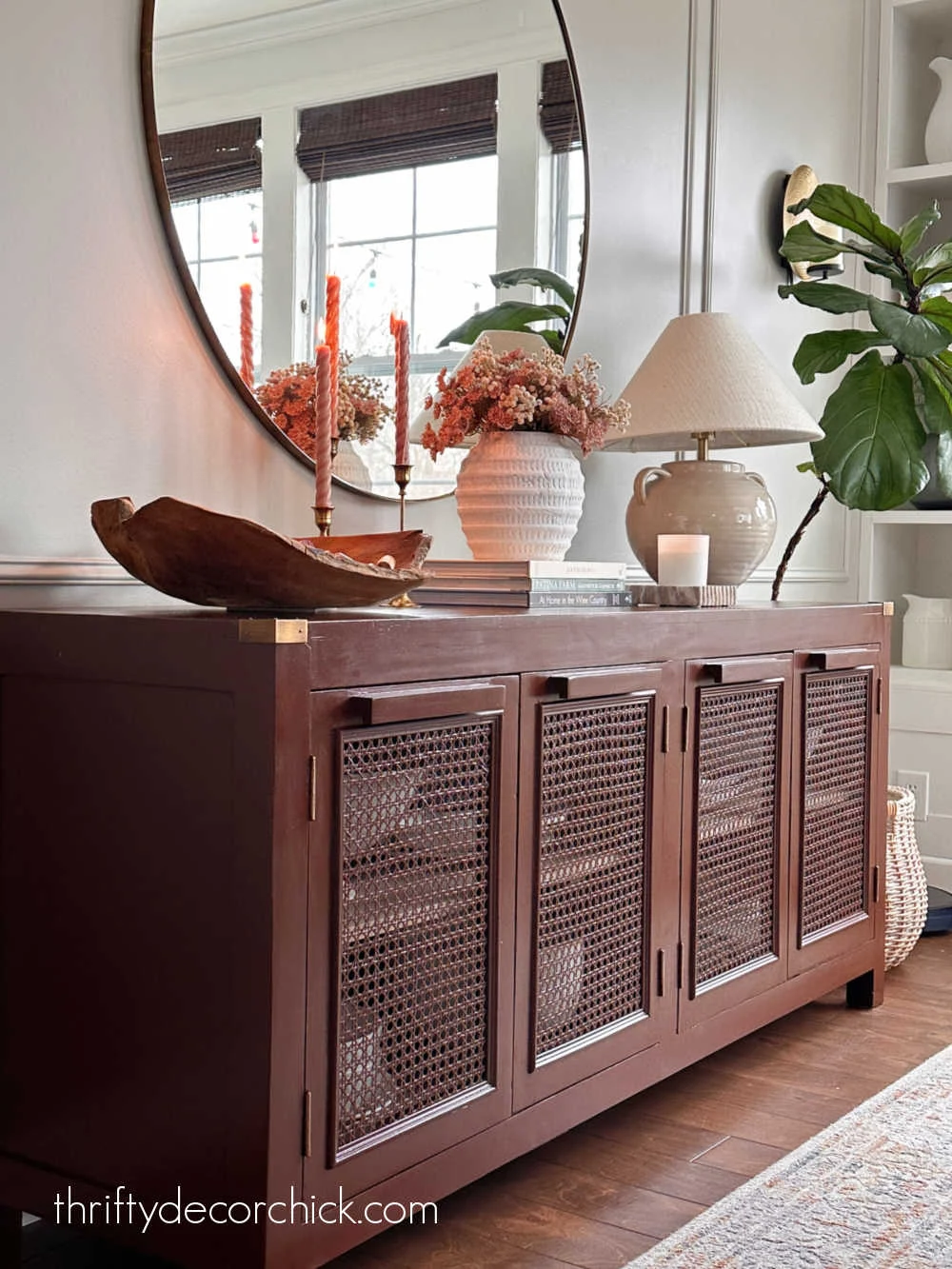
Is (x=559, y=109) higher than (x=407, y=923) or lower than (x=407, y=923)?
higher

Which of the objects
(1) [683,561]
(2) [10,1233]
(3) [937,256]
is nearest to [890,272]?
(3) [937,256]

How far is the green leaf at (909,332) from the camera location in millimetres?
2854

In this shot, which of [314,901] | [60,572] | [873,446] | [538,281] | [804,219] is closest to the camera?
[314,901]

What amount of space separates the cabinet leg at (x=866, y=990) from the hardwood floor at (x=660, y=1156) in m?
0.02

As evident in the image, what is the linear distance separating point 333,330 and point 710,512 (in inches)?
34.8

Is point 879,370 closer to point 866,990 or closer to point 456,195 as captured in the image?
point 456,195

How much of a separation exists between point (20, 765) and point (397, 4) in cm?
145

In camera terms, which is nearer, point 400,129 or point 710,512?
point 400,129

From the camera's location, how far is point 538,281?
266cm

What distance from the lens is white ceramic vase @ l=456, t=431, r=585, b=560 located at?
2.27 m

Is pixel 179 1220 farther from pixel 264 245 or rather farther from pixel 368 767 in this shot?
pixel 264 245

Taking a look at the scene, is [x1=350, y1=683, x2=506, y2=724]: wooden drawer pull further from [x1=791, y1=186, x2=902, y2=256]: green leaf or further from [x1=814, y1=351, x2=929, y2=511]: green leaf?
[x1=791, y1=186, x2=902, y2=256]: green leaf

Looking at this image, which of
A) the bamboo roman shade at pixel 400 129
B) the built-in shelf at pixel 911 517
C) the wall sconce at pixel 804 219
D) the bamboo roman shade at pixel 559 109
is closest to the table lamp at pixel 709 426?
the bamboo roman shade at pixel 559 109

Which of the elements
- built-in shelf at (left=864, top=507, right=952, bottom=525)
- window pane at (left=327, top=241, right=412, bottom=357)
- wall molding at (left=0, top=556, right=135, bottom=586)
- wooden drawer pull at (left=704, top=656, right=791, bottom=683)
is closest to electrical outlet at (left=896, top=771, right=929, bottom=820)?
built-in shelf at (left=864, top=507, right=952, bottom=525)
